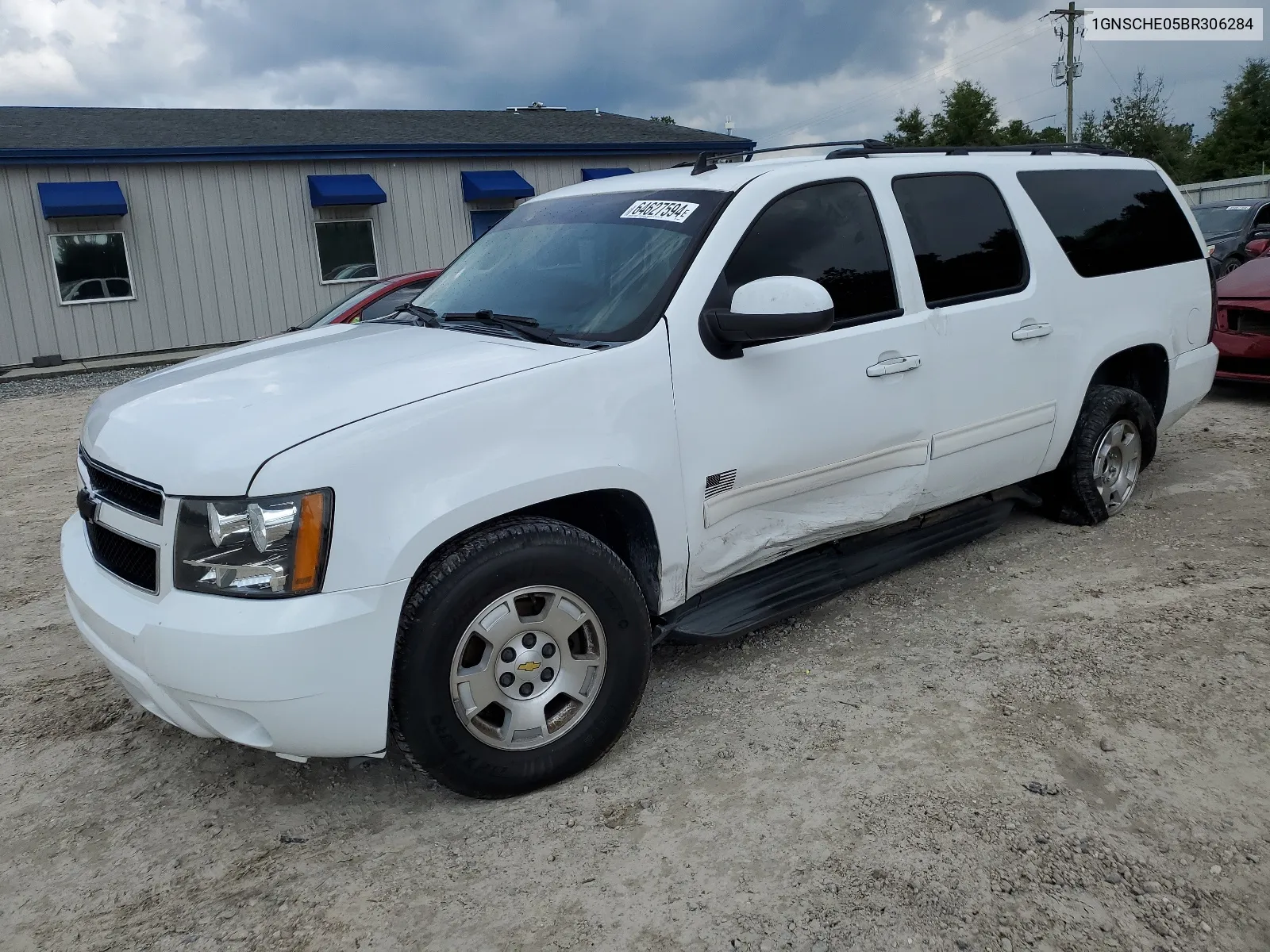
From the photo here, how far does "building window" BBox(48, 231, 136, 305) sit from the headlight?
16.7 metres

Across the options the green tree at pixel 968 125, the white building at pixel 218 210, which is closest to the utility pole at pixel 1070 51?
the green tree at pixel 968 125

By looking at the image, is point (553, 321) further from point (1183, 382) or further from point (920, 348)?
point (1183, 382)

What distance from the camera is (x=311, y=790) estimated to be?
3.17 metres

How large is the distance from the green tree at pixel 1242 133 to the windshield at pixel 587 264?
156 ft

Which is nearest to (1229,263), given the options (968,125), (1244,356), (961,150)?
(1244,356)

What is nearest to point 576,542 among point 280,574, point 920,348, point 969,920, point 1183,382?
point 280,574

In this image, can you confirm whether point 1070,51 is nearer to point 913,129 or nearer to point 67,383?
point 913,129

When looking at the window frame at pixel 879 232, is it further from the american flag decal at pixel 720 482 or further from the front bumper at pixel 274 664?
the front bumper at pixel 274 664

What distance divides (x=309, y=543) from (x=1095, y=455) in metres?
3.99

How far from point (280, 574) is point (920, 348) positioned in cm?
257

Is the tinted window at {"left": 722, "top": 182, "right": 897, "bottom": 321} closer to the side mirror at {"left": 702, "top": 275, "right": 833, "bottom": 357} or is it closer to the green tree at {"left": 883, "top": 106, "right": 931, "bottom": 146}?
the side mirror at {"left": 702, "top": 275, "right": 833, "bottom": 357}

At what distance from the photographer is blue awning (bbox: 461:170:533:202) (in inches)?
761

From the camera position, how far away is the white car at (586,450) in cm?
260

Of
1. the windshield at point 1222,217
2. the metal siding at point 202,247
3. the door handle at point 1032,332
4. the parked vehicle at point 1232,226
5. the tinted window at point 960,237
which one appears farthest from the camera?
the metal siding at point 202,247
